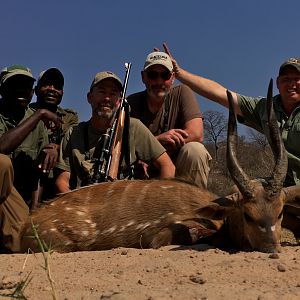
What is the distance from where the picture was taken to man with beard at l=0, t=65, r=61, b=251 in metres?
4.62

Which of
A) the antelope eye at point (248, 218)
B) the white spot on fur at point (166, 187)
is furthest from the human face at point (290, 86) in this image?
the antelope eye at point (248, 218)

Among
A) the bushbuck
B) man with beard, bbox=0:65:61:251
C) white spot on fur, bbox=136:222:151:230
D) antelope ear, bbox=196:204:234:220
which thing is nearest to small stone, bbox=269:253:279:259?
the bushbuck

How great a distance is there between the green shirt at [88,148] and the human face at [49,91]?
851mm

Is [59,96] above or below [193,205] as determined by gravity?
above

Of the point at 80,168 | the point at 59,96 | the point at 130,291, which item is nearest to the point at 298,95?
the point at 80,168

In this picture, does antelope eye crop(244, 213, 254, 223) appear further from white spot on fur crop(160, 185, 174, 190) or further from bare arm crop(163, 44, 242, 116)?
bare arm crop(163, 44, 242, 116)

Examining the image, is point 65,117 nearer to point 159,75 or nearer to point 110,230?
point 159,75

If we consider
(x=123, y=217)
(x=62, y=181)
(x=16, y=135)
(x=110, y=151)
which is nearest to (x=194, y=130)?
(x=110, y=151)

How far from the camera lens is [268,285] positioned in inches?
103

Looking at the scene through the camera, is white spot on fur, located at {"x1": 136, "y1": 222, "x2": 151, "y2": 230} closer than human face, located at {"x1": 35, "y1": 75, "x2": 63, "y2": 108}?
Yes

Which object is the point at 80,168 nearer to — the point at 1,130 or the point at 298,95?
the point at 1,130

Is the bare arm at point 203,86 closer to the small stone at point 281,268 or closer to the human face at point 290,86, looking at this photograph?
the human face at point 290,86

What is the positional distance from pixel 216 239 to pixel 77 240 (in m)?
1.07

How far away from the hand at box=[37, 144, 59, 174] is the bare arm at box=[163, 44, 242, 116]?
1603 mm
